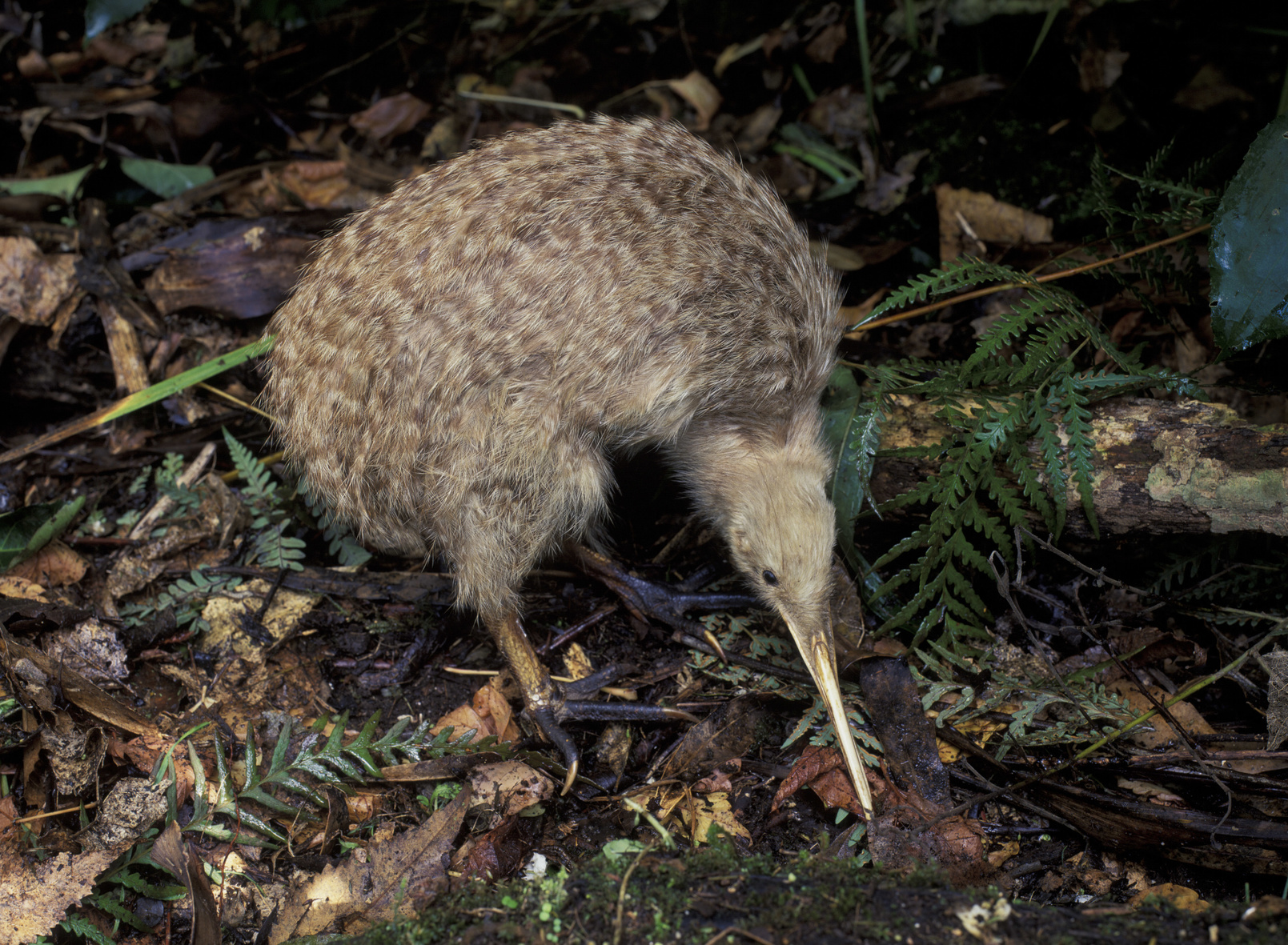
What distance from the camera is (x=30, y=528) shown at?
306 centimetres

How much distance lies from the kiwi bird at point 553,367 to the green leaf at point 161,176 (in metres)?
1.60

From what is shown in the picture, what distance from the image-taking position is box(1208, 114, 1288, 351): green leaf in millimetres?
2381

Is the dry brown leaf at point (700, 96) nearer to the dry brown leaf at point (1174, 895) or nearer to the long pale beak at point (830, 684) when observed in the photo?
the long pale beak at point (830, 684)

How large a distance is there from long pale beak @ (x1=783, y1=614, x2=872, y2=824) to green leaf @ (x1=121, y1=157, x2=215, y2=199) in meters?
3.42

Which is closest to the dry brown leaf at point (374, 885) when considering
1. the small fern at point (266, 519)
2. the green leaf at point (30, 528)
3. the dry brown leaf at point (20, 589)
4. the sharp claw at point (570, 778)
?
the sharp claw at point (570, 778)

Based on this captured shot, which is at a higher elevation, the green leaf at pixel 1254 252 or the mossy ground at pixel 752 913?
the green leaf at pixel 1254 252

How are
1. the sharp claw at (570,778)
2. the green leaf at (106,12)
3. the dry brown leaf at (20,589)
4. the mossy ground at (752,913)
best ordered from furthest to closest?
the green leaf at (106,12), the dry brown leaf at (20,589), the sharp claw at (570,778), the mossy ground at (752,913)

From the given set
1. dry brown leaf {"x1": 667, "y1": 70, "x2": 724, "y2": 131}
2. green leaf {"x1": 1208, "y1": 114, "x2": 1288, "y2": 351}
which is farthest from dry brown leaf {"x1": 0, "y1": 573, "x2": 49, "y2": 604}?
green leaf {"x1": 1208, "y1": 114, "x2": 1288, "y2": 351}

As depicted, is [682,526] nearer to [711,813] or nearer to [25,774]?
[711,813]

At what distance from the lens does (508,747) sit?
2.53m

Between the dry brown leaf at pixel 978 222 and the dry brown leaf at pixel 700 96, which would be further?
the dry brown leaf at pixel 700 96

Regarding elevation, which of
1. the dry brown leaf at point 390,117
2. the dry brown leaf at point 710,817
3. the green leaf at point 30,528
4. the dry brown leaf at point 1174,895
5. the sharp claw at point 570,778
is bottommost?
the dry brown leaf at point 1174,895

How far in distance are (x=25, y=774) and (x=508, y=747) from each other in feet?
4.34

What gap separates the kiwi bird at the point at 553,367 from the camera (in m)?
2.55
